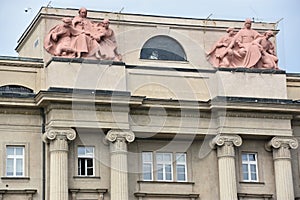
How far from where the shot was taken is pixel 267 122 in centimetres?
4378

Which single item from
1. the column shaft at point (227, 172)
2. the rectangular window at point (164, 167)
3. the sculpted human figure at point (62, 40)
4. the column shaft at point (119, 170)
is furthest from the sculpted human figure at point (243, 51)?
the sculpted human figure at point (62, 40)

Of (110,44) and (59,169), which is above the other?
(110,44)

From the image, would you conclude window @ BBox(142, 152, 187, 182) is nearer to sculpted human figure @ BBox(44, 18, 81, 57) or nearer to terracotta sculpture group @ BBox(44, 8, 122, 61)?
terracotta sculpture group @ BBox(44, 8, 122, 61)

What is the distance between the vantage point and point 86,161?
41.6 m

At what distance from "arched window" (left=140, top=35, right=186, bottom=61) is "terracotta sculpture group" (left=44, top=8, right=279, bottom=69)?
1.46 metres

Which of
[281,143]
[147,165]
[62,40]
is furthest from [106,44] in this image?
[281,143]

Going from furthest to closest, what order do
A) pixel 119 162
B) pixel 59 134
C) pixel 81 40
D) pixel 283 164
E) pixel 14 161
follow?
1. pixel 283 164
2. pixel 81 40
3. pixel 119 162
4. pixel 14 161
5. pixel 59 134

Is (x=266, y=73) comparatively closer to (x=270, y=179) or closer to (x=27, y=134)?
(x=270, y=179)

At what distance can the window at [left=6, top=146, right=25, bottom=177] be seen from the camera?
40.8 metres

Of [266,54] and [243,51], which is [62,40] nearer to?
[243,51]

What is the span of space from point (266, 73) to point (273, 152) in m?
3.70

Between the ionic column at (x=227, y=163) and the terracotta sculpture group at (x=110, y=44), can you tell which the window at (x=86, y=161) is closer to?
the terracotta sculpture group at (x=110, y=44)

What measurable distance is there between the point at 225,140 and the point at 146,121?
3687 millimetres

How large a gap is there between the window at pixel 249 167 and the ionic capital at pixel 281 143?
0.83 metres
